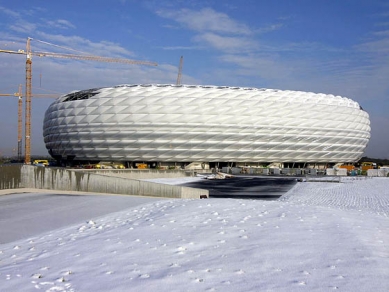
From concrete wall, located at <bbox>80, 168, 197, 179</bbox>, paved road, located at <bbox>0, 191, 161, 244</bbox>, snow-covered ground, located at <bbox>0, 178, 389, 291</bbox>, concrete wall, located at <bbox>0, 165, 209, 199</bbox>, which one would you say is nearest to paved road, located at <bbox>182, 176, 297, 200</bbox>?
concrete wall, located at <bbox>0, 165, 209, 199</bbox>

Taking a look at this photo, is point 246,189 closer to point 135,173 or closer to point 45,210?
point 135,173

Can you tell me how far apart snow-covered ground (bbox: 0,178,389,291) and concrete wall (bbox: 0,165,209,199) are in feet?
22.9

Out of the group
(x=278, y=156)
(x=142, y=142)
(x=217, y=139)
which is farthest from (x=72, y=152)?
(x=278, y=156)

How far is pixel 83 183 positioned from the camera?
19.2 meters

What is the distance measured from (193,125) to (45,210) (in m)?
48.4

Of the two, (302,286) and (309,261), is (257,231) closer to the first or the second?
(309,261)

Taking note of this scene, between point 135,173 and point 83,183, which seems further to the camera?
point 135,173

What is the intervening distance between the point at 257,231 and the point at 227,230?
23.7 inches

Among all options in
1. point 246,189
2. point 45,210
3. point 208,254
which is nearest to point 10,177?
point 45,210

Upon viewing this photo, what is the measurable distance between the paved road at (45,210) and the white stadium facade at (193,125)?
43.6 metres

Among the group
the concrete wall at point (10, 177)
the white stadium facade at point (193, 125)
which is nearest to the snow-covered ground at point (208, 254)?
the concrete wall at point (10, 177)

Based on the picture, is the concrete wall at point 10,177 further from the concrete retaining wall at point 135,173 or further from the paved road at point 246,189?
the concrete retaining wall at point 135,173

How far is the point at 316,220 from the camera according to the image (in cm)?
1012

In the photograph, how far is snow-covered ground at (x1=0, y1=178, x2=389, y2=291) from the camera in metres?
5.90
